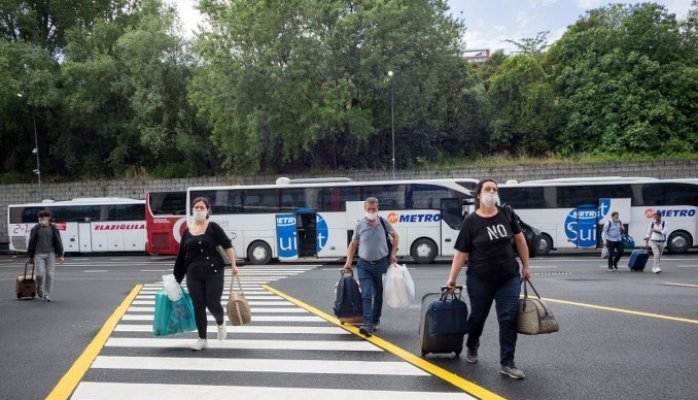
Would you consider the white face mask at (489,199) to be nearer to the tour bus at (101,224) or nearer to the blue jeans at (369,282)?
the blue jeans at (369,282)

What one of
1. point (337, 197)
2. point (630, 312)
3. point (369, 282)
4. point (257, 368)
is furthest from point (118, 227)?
point (630, 312)

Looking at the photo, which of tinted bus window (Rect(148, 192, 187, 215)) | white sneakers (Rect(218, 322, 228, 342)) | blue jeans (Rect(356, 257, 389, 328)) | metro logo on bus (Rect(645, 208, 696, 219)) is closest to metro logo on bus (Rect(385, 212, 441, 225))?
metro logo on bus (Rect(645, 208, 696, 219))

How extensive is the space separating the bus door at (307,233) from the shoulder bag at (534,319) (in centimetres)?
1683

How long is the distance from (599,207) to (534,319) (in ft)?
62.2

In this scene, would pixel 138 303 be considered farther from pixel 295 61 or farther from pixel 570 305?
pixel 295 61

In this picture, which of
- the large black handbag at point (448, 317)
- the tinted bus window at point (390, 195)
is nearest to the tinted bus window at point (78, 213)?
the tinted bus window at point (390, 195)

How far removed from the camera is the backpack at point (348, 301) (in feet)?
26.6

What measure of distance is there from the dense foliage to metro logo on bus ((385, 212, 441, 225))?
8562mm

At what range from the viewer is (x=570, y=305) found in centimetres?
1016

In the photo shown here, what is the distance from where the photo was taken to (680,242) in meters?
22.8

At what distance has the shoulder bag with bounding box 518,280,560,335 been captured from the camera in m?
5.57

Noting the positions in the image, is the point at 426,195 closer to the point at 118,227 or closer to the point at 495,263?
the point at 495,263

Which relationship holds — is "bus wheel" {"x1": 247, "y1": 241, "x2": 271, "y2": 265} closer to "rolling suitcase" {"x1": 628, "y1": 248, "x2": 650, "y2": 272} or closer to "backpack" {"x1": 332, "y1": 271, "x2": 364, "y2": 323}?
"rolling suitcase" {"x1": 628, "y1": 248, "x2": 650, "y2": 272}

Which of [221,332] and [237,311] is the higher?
[237,311]
